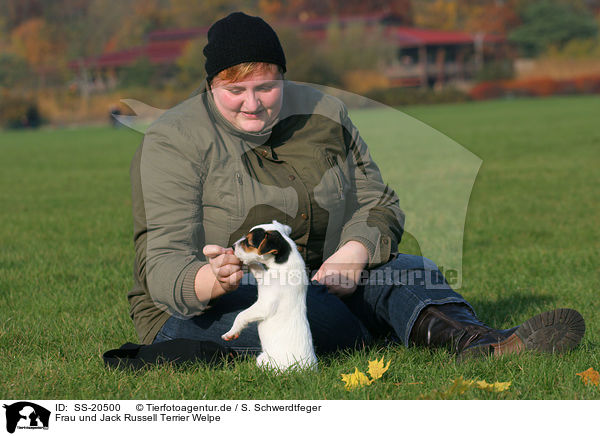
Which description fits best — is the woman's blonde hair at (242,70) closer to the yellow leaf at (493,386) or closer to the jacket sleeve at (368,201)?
the jacket sleeve at (368,201)

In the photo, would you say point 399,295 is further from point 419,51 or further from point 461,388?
point 419,51

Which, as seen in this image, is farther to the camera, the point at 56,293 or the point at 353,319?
the point at 56,293

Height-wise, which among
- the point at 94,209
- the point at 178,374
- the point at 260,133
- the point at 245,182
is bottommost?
the point at 94,209

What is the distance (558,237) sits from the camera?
7496mm

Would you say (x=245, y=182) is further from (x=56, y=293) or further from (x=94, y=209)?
(x=94, y=209)

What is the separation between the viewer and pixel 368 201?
3791mm

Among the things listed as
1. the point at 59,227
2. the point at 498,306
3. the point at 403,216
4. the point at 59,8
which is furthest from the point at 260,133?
the point at 59,8

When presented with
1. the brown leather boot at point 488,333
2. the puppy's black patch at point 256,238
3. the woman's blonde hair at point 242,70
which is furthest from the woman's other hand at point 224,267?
the brown leather boot at point 488,333

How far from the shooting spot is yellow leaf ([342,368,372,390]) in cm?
316

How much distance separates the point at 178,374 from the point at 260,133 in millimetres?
1127

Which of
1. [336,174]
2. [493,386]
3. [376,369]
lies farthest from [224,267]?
[493,386]

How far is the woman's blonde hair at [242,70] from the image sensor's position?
10.6ft

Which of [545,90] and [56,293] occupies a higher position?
[56,293]

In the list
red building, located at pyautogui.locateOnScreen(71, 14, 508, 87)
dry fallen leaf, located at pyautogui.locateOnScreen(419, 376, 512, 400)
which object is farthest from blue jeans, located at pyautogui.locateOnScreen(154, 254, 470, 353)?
red building, located at pyautogui.locateOnScreen(71, 14, 508, 87)
